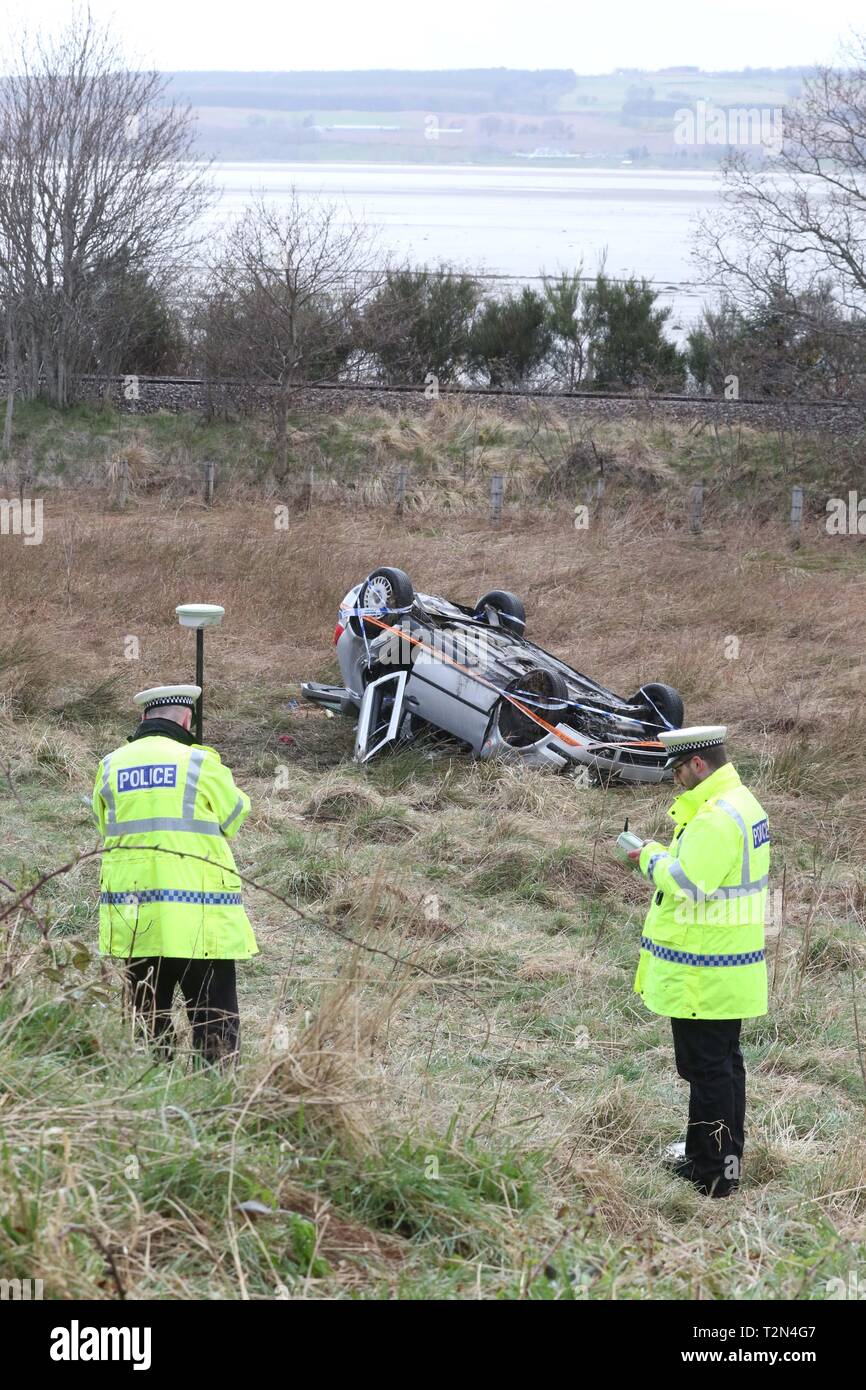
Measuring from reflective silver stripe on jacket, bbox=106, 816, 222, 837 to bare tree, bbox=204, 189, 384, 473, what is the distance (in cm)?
1806

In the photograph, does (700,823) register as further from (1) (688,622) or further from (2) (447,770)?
(1) (688,622)

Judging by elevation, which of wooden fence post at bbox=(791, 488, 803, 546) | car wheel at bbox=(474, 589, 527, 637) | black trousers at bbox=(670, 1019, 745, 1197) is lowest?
black trousers at bbox=(670, 1019, 745, 1197)

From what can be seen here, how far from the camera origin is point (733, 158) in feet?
75.0

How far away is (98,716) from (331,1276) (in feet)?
27.9

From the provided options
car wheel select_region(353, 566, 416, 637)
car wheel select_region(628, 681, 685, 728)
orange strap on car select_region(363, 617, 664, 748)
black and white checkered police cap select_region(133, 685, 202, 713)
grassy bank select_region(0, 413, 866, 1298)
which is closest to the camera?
grassy bank select_region(0, 413, 866, 1298)

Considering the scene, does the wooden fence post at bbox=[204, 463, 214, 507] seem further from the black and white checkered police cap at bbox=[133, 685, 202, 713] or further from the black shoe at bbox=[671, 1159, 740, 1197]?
the black shoe at bbox=[671, 1159, 740, 1197]

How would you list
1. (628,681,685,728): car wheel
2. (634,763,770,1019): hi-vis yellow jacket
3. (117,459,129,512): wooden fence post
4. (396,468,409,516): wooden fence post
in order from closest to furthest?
(634,763,770,1019): hi-vis yellow jacket < (628,681,685,728): car wheel < (396,468,409,516): wooden fence post < (117,459,129,512): wooden fence post

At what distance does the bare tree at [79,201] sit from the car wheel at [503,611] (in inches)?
614

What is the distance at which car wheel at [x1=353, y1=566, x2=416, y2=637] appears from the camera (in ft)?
35.4

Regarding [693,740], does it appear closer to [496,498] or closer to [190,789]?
[190,789]

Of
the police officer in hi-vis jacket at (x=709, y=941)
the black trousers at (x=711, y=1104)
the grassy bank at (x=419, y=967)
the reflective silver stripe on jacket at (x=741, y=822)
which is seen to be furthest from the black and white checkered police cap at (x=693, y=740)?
the grassy bank at (x=419, y=967)

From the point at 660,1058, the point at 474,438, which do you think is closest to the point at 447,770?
the point at 660,1058

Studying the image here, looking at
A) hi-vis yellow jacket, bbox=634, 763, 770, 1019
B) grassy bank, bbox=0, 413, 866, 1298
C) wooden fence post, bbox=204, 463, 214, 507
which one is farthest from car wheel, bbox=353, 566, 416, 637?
wooden fence post, bbox=204, 463, 214, 507

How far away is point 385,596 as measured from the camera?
10.9 m
